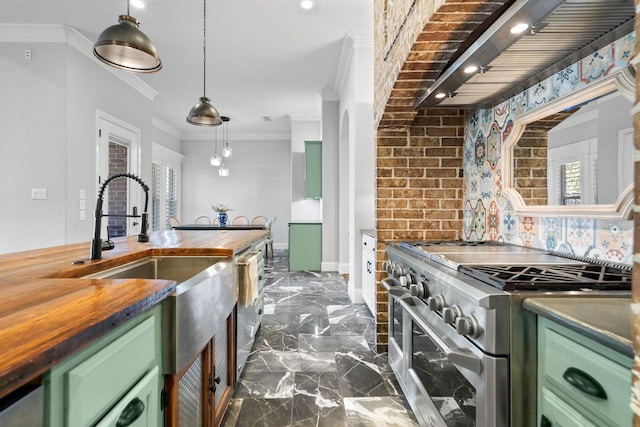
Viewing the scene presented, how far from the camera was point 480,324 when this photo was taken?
1.03m

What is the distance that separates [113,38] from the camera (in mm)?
1767

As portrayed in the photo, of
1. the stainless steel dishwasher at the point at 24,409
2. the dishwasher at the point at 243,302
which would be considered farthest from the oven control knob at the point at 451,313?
the dishwasher at the point at 243,302

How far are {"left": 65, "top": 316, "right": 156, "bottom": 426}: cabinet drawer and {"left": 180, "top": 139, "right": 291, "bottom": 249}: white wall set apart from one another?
25.7 feet

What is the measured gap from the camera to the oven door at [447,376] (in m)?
0.99

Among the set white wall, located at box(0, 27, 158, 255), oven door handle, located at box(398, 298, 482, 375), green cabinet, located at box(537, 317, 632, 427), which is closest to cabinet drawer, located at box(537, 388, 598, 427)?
green cabinet, located at box(537, 317, 632, 427)

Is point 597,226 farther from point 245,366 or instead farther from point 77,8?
point 77,8

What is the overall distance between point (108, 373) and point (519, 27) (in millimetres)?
1482

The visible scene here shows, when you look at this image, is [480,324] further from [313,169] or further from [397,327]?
[313,169]

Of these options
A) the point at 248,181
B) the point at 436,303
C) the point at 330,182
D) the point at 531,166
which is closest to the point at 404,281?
the point at 436,303

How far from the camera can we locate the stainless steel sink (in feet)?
3.41

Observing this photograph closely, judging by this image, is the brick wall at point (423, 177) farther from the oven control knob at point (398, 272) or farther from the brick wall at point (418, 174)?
the oven control knob at point (398, 272)

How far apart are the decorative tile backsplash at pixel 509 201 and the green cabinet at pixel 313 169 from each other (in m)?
3.58

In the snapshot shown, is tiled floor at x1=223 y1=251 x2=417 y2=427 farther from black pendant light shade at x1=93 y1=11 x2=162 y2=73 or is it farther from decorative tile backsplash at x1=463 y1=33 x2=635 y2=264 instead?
black pendant light shade at x1=93 y1=11 x2=162 y2=73

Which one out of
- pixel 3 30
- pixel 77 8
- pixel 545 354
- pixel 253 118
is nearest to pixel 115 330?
pixel 545 354
